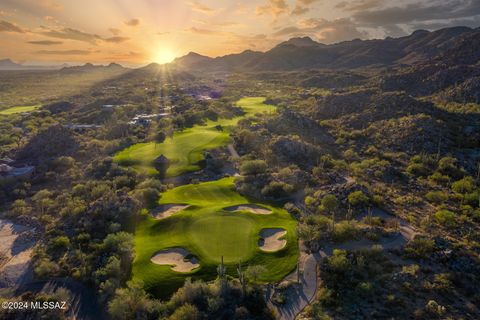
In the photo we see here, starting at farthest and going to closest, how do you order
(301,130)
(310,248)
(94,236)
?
(301,130), (94,236), (310,248)

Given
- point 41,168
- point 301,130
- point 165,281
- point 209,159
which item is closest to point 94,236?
point 165,281

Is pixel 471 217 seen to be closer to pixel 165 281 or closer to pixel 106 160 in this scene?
pixel 165 281

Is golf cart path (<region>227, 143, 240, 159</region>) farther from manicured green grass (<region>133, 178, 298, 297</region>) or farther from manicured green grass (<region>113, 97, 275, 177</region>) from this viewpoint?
manicured green grass (<region>133, 178, 298, 297</region>)

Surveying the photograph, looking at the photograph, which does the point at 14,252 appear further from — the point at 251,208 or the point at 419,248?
the point at 419,248

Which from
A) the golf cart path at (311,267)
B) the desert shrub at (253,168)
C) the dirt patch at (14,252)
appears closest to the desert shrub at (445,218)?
the golf cart path at (311,267)

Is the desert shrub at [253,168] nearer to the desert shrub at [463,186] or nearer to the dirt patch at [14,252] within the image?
the desert shrub at [463,186]

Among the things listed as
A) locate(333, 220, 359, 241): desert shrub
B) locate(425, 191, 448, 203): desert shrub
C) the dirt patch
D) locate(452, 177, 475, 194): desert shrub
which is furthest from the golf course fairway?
locate(452, 177, 475, 194): desert shrub

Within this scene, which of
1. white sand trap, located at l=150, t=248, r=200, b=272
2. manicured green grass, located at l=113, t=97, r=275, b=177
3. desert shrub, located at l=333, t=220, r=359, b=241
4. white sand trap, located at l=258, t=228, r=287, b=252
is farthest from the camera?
manicured green grass, located at l=113, t=97, r=275, b=177
